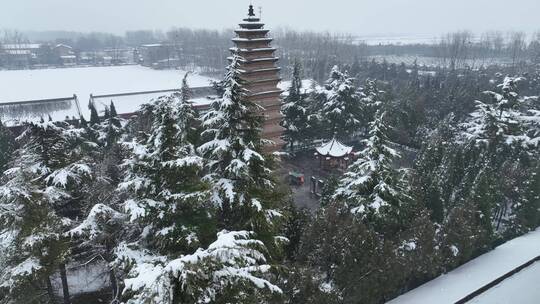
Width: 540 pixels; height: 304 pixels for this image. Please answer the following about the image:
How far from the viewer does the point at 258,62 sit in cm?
2645

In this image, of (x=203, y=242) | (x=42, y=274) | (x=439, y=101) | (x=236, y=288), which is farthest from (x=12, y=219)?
(x=439, y=101)

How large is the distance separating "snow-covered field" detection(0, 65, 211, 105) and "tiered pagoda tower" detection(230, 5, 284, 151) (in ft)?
132

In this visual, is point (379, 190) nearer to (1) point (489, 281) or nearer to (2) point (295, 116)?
(1) point (489, 281)

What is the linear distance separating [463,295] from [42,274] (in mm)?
15834

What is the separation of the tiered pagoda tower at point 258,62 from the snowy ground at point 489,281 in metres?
11.7

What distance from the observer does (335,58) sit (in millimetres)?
92312

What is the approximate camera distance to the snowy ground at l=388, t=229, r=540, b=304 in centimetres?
1758

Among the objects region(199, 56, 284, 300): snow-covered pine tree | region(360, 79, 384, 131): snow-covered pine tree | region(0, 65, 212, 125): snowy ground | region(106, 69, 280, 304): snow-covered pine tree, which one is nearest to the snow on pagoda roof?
region(360, 79, 384, 131): snow-covered pine tree

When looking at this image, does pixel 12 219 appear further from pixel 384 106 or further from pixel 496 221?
pixel 384 106

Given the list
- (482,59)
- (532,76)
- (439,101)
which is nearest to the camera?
(439,101)

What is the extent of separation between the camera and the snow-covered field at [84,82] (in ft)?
217

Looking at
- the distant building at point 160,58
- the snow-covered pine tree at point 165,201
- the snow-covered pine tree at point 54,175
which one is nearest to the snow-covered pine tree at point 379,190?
the snow-covered pine tree at point 165,201

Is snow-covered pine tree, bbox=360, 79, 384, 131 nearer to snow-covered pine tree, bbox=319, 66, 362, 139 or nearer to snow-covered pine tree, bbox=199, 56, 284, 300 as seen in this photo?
snow-covered pine tree, bbox=319, 66, 362, 139

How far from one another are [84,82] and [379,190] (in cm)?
7296
